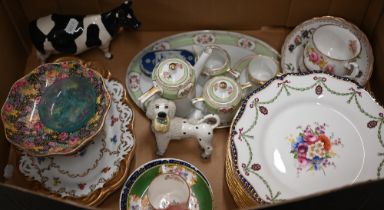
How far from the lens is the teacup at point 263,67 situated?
813 millimetres

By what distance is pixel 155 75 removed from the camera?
0.72m

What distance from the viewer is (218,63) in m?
0.84

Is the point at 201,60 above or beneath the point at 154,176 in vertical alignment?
above

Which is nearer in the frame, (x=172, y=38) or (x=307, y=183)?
(x=307, y=183)

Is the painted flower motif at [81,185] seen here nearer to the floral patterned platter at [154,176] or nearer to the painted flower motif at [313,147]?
the floral patterned platter at [154,176]

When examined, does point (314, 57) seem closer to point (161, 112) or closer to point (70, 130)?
point (161, 112)

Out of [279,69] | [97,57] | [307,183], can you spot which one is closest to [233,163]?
[307,183]

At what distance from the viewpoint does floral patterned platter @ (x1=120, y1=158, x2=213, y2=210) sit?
70 centimetres

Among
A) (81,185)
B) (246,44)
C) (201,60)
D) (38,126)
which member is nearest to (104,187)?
(81,185)

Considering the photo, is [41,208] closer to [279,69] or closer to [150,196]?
[150,196]

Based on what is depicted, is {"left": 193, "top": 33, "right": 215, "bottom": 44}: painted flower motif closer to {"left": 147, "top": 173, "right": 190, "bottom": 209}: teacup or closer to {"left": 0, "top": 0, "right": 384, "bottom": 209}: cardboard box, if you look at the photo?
{"left": 0, "top": 0, "right": 384, "bottom": 209}: cardboard box

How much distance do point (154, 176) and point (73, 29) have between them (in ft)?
0.97

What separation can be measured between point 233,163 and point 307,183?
0.11 meters

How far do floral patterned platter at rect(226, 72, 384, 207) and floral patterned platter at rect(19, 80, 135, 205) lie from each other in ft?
0.59
